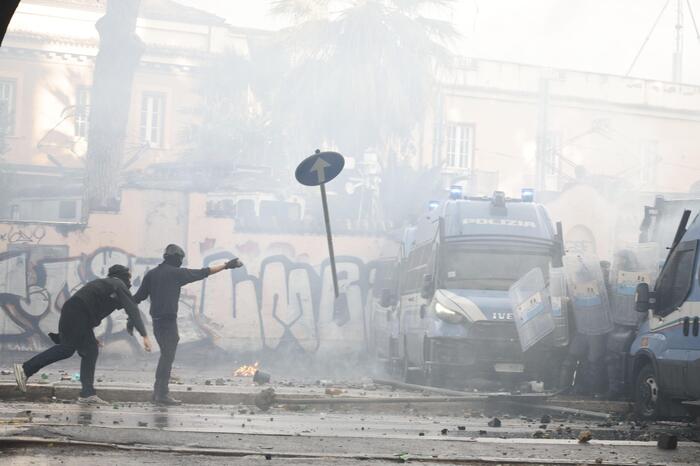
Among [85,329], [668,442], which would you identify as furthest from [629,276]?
[85,329]

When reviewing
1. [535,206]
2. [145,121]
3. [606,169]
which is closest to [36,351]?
[535,206]

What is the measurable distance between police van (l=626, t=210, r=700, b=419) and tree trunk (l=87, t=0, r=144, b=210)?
16789mm

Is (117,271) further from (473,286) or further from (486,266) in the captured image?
(486,266)

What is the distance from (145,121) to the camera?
1735 inches

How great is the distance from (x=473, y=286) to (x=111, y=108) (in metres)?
13.7

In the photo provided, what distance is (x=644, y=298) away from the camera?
40.4 feet

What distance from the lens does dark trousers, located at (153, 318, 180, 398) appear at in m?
12.8

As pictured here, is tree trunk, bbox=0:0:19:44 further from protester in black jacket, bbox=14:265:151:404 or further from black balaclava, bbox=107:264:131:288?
black balaclava, bbox=107:264:131:288

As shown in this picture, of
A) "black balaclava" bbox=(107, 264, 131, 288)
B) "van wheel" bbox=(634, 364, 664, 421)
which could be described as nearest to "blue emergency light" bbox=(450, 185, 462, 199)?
"van wheel" bbox=(634, 364, 664, 421)

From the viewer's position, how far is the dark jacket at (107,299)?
41.0ft

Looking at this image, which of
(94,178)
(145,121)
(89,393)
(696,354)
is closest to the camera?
(696,354)

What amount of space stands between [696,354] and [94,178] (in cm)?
1881

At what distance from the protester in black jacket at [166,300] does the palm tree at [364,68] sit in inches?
932

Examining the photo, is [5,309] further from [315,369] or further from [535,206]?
[535,206]
